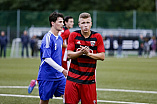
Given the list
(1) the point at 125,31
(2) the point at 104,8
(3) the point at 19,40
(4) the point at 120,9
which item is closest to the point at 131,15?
(1) the point at 125,31

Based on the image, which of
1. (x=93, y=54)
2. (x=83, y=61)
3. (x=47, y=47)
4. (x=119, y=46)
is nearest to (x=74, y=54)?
(x=83, y=61)

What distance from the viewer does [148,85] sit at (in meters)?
13.4

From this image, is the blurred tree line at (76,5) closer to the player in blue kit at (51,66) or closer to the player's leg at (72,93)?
the player in blue kit at (51,66)

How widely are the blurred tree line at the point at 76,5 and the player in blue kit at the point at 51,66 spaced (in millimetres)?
51056

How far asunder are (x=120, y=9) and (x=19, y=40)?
33628mm

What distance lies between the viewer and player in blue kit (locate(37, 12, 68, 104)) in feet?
23.5

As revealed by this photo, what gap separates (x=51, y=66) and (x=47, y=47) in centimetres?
41

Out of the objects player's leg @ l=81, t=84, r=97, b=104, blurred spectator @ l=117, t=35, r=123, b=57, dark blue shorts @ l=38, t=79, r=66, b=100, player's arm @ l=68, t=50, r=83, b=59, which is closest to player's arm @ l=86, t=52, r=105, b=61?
player's arm @ l=68, t=50, r=83, b=59

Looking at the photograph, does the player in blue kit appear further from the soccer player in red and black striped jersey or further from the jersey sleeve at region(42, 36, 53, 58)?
the soccer player in red and black striped jersey

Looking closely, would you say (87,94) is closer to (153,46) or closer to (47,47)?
(47,47)

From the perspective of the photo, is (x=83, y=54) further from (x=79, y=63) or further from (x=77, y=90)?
(x=77, y=90)

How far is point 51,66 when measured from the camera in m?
7.26

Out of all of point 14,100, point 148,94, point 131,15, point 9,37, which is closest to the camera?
point 14,100

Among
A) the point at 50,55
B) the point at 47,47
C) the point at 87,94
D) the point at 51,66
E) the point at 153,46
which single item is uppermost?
the point at 47,47
